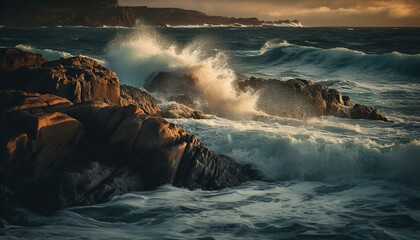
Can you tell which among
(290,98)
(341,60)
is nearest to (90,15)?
(341,60)

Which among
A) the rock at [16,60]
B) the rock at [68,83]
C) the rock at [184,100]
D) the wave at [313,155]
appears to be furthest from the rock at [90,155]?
the rock at [184,100]

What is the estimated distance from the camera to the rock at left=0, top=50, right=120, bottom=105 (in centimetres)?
670

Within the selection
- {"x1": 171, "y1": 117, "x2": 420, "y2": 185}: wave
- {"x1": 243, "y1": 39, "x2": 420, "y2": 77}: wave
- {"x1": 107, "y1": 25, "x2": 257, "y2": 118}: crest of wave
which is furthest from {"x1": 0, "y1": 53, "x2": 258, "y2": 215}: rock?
{"x1": 243, "y1": 39, "x2": 420, "y2": 77}: wave

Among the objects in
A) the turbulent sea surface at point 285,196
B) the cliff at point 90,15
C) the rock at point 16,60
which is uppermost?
the cliff at point 90,15

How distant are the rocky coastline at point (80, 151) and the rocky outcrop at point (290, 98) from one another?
492 centimetres

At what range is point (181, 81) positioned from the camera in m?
12.6

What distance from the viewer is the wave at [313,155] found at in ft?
20.6

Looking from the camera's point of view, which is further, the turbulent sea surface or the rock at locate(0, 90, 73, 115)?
the rock at locate(0, 90, 73, 115)

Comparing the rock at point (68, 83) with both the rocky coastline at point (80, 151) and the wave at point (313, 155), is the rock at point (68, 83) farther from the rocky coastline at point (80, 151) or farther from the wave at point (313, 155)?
the wave at point (313, 155)

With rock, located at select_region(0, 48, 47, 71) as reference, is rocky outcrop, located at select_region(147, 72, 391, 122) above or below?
below

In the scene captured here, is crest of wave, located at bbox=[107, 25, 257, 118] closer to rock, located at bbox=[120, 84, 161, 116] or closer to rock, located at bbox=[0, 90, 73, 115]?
rock, located at bbox=[120, 84, 161, 116]

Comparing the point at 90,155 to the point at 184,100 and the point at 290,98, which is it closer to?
the point at 184,100

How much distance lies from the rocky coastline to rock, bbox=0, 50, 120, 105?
19mm

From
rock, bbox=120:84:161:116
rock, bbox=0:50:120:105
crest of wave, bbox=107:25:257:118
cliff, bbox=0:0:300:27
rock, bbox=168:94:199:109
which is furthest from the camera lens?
cliff, bbox=0:0:300:27
